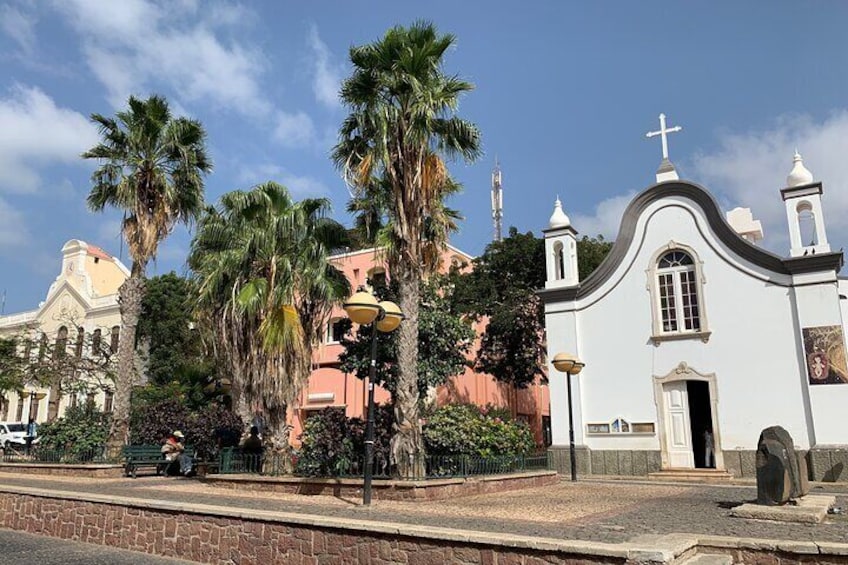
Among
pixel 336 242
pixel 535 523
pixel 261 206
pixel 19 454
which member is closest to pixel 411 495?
pixel 535 523

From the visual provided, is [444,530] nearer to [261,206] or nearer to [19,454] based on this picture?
[261,206]

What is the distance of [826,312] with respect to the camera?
56.0 feet

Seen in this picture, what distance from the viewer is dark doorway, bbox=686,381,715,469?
19.1m

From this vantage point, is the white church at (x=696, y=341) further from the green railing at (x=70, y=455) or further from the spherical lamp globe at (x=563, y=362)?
the green railing at (x=70, y=455)

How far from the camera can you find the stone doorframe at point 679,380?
18.0 meters

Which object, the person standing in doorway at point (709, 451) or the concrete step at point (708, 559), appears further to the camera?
the person standing in doorway at point (709, 451)

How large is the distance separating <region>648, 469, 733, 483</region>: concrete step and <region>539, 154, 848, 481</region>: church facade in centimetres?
14

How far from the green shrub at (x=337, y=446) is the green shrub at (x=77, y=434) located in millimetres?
8549

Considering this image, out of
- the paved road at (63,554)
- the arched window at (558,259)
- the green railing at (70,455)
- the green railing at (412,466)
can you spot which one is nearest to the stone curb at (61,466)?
the green railing at (70,455)

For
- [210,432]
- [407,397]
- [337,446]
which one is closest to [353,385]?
[210,432]

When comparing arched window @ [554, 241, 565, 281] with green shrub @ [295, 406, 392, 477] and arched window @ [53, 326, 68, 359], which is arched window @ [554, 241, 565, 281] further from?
arched window @ [53, 326, 68, 359]

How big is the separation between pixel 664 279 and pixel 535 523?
12.8m

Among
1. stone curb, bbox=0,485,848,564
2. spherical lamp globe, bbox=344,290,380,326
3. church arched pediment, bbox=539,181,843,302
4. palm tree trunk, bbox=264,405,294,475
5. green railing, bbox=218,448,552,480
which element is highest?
church arched pediment, bbox=539,181,843,302

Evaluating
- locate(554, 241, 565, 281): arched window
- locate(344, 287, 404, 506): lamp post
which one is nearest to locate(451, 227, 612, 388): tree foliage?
locate(554, 241, 565, 281): arched window
